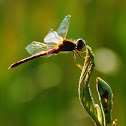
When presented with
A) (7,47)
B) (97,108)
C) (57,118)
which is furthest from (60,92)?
(97,108)

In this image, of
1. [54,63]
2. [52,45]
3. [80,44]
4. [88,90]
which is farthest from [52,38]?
[54,63]

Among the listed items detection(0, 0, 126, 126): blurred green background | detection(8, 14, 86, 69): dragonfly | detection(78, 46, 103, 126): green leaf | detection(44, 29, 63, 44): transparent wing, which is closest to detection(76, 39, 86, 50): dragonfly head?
detection(8, 14, 86, 69): dragonfly

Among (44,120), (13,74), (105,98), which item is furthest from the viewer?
(13,74)

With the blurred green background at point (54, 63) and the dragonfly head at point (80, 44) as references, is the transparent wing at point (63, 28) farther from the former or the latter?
the blurred green background at point (54, 63)

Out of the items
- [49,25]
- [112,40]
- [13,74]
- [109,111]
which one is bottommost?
[109,111]

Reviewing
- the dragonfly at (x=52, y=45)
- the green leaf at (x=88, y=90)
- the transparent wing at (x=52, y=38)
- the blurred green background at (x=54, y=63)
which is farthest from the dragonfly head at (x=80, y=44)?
the blurred green background at (x=54, y=63)

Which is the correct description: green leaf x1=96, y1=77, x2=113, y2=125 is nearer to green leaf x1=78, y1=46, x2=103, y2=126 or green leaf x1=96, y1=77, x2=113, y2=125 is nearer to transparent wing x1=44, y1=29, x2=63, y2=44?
green leaf x1=78, y1=46, x2=103, y2=126

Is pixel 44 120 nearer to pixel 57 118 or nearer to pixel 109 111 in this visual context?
pixel 57 118
